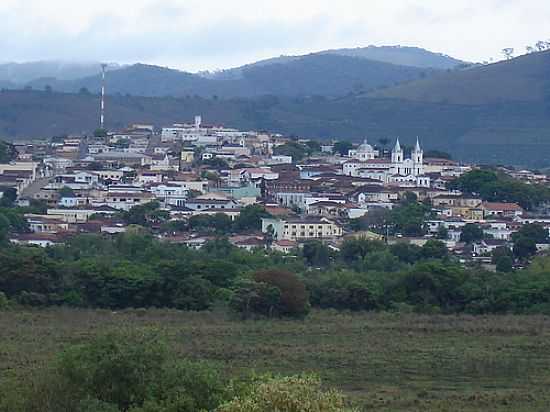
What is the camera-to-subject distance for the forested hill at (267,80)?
528ft

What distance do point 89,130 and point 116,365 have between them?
7729 centimetres

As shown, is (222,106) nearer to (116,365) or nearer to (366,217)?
(366,217)

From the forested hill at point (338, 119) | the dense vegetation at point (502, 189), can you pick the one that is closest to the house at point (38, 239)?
the dense vegetation at point (502, 189)

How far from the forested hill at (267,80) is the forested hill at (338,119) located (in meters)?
47.4

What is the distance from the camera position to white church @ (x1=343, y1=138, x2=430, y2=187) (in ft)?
209

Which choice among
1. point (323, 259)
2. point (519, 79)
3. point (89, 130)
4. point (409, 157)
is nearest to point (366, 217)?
point (323, 259)

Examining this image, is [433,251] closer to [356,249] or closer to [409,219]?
[356,249]

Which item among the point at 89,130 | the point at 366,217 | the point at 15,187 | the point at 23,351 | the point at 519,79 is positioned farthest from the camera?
the point at 519,79

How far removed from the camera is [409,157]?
71.8m

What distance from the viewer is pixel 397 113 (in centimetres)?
10488

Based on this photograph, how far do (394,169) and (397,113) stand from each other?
127ft

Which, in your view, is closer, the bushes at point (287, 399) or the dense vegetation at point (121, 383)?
the bushes at point (287, 399)

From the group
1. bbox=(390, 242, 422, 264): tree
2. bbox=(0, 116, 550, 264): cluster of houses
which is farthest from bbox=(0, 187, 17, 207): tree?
bbox=(390, 242, 422, 264): tree

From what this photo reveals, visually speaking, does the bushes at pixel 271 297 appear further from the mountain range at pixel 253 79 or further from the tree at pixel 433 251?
the mountain range at pixel 253 79
